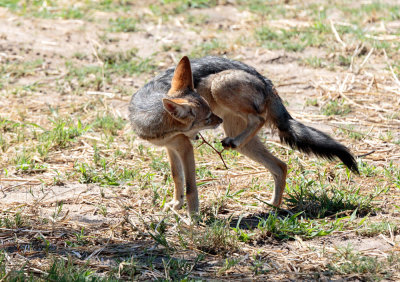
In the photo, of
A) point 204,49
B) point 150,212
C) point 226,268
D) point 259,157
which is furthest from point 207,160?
point 204,49

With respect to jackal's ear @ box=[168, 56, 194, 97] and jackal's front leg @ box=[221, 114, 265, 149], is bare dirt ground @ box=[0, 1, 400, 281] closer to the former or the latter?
jackal's front leg @ box=[221, 114, 265, 149]

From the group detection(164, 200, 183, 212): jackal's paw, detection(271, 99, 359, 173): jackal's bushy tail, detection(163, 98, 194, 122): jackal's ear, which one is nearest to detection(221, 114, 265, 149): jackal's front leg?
detection(271, 99, 359, 173): jackal's bushy tail

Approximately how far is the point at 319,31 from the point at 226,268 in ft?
22.8

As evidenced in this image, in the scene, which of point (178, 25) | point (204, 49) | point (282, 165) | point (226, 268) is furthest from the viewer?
point (178, 25)

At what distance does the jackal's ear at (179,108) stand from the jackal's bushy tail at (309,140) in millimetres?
1032

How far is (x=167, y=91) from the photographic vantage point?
572cm

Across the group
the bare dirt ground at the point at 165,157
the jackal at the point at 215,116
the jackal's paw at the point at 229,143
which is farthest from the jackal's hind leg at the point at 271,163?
the jackal's paw at the point at 229,143

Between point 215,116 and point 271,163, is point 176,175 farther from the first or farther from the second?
point 271,163

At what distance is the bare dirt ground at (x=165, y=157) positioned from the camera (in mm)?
4473

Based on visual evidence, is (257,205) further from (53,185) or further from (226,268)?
(53,185)

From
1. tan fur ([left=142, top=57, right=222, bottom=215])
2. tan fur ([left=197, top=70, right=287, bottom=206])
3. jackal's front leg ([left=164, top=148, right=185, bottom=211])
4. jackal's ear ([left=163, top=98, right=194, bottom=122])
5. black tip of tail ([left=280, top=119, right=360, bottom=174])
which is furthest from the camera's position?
jackal's front leg ([left=164, top=148, right=185, bottom=211])

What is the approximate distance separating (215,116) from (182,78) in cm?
47

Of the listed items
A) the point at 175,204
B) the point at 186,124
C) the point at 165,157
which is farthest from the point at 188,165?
the point at 165,157

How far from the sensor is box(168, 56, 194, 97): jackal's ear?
5402 millimetres
